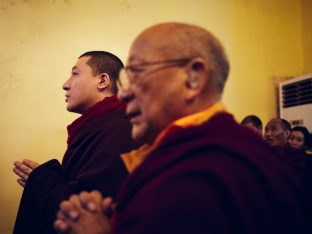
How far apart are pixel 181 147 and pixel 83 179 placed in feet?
2.41

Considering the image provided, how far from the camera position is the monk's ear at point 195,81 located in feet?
2.77

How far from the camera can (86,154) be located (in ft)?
5.09

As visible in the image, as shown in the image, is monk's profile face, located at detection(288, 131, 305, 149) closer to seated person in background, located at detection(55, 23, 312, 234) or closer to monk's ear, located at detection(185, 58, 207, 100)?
seated person in background, located at detection(55, 23, 312, 234)

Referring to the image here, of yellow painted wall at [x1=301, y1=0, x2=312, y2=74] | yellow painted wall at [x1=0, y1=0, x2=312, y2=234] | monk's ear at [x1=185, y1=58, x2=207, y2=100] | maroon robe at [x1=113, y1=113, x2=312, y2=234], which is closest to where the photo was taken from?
maroon robe at [x1=113, y1=113, x2=312, y2=234]

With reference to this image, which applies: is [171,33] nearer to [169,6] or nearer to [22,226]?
[22,226]

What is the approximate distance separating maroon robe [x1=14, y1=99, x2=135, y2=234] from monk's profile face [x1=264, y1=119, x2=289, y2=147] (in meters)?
2.37

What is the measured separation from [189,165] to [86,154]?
944mm

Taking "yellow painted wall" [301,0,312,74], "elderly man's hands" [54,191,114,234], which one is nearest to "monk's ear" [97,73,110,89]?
"elderly man's hands" [54,191,114,234]

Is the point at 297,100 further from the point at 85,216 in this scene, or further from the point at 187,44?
the point at 85,216

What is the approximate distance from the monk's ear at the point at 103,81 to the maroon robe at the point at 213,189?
1139 millimetres

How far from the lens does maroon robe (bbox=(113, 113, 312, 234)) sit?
0.64m

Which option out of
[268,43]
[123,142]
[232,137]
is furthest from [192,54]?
[268,43]

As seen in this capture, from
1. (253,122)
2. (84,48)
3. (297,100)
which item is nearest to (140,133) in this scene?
(84,48)

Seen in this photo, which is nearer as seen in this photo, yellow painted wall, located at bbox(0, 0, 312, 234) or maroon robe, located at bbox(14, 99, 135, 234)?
maroon robe, located at bbox(14, 99, 135, 234)
